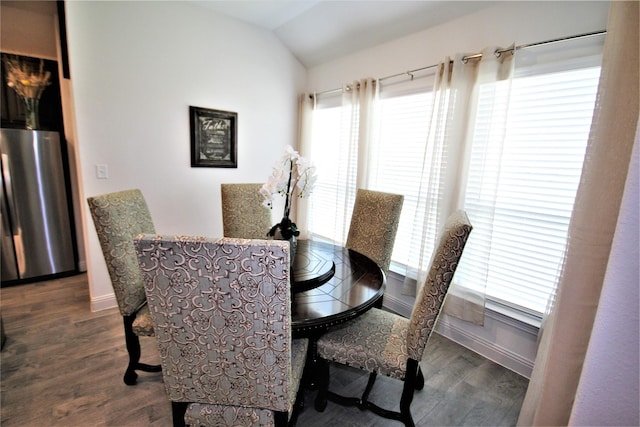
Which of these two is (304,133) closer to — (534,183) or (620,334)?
(534,183)

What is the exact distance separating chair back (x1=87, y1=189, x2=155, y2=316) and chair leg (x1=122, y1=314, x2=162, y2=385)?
0.08m

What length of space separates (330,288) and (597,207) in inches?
43.3

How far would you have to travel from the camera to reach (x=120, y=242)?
1530 millimetres

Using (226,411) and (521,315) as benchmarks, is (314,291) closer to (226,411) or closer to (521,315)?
(226,411)

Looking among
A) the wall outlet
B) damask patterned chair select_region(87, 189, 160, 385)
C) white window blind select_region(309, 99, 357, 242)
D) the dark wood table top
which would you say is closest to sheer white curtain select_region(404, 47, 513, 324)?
the dark wood table top

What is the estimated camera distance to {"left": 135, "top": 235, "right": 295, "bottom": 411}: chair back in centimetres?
87

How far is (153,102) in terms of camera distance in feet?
8.80

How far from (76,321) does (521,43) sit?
388 cm

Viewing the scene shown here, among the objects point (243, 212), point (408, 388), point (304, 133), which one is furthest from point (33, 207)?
point (408, 388)

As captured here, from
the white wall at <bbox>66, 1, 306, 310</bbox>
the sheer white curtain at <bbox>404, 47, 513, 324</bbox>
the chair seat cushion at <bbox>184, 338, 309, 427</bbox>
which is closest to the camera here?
the chair seat cushion at <bbox>184, 338, 309, 427</bbox>

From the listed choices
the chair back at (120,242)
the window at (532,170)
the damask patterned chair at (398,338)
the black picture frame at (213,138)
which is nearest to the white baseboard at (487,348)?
the window at (532,170)

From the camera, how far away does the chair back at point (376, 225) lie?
82.3 inches

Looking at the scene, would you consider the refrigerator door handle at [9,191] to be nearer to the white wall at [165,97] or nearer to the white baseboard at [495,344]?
the white wall at [165,97]

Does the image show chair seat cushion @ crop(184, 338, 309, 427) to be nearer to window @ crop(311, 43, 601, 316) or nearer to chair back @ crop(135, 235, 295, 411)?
chair back @ crop(135, 235, 295, 411)
